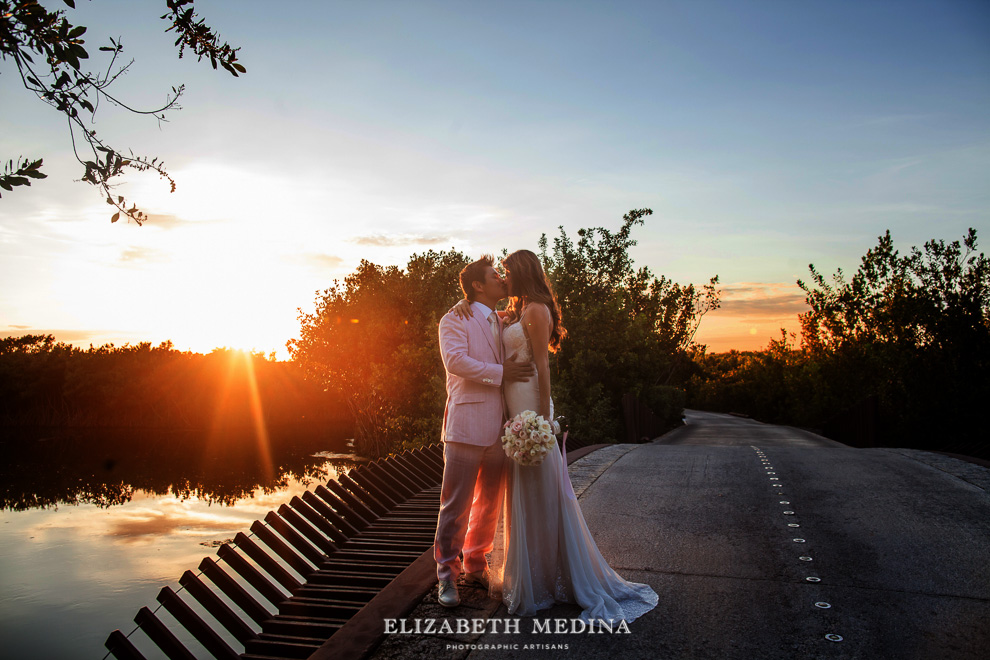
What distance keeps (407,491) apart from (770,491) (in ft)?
12.9

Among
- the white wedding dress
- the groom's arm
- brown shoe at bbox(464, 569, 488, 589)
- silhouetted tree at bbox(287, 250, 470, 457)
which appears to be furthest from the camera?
silhouetted tree at bbox(287, 250, 470, 457)

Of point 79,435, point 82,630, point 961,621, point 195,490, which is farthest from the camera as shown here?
point 79,435

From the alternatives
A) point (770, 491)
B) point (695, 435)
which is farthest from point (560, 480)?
point (695, 435)

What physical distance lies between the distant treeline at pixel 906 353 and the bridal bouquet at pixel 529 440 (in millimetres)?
10262

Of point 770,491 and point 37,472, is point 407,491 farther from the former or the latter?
point 37,472

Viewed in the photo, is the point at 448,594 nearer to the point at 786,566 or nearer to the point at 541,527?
the point at 541,527

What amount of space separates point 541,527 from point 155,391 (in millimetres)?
46321

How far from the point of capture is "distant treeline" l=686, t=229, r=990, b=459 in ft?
44.9

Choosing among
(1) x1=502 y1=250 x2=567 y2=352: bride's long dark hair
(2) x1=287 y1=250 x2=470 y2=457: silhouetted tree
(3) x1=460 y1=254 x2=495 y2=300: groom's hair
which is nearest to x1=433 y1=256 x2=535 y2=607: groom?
(3) x1=460 y1=254 x2=495 y2=300: groom's hair

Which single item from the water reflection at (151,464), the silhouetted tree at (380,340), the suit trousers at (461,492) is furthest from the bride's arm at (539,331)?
the water reflection at (151,464)

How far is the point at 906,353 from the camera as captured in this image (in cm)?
1537

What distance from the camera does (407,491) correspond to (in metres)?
7.31

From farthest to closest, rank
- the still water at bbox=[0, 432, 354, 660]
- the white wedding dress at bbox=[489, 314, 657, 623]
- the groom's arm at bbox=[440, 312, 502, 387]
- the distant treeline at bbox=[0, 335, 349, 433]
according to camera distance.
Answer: the distant treeline at bbox=[0, 335, 349, 433]
the still water at bbox=[0, 432, 354, 660]
the groom's arm at bbox=[440, 312, 502, 387]
the white wedding dress at bbox=[489, 314, 657, 623]

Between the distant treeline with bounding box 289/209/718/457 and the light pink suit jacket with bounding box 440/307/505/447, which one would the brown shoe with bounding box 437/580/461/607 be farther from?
the distant treeline with bounding box 289/209/718/457
